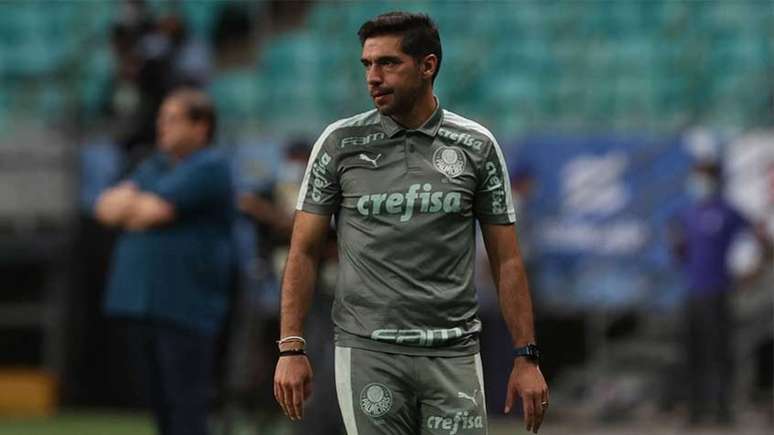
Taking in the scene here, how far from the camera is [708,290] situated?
15.0 meters

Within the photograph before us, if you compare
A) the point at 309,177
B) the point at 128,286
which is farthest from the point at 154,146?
the point at 309,177

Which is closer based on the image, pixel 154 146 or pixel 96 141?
pixel 154 146

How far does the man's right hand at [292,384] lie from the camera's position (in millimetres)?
5547

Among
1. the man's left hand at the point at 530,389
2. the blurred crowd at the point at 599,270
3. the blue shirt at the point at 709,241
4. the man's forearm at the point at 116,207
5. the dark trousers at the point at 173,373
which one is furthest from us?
the blurred crowd at the point at 599,270

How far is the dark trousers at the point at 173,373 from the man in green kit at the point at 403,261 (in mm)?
2743

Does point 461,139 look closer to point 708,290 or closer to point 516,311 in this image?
point 516,311

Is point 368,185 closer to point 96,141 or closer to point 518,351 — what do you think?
point 518,351

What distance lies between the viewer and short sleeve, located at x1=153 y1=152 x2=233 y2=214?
8.41 m

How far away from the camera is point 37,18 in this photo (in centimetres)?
1855

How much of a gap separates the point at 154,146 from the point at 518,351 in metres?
7.55

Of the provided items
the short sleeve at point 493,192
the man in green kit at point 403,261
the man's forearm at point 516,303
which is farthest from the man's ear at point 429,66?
the man's forearm at point 516,303

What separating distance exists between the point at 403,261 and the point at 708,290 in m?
9.83

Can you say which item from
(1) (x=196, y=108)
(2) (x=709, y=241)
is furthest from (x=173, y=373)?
(2) (x=709, y=241)

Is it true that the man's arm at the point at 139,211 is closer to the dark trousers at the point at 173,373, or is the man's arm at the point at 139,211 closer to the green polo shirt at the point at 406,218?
the dark trousers at the point at 173,373
